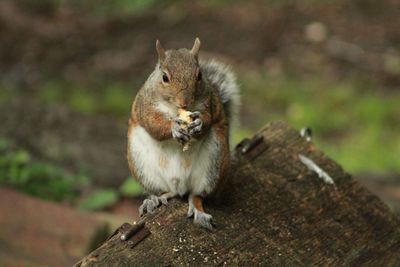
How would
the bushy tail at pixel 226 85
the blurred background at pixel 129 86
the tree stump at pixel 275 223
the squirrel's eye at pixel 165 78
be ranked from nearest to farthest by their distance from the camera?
the tree stump at pixel 275 223 < the squirrel's eye at pixel 165 78 < the bushy tail at pixel 226 85 < the blurred background at pixel 129 86

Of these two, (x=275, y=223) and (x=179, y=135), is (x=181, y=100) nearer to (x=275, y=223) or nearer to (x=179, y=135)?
(x=179, y=135)

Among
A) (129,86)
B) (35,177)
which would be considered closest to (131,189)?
(35,177)

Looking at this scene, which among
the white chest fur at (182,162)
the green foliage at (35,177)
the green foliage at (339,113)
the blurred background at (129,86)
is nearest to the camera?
the white chest fur at (182,162)

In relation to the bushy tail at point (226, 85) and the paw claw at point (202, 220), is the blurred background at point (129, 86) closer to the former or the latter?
the bushy tail at point (226, 85)

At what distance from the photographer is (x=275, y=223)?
369cm

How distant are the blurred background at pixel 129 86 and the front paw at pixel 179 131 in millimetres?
1624

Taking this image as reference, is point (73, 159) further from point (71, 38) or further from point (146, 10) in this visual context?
point (146, 10)

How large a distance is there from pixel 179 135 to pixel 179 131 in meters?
0.02

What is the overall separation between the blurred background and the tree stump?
4.49 ft

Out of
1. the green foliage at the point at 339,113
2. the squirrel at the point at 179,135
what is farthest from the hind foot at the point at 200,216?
the green foliage at the point at 339,113

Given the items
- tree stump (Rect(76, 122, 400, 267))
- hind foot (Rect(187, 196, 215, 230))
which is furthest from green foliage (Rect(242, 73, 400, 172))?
hind foot (Rect(187, 196, 215, 230))

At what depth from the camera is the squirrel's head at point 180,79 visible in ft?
11.0

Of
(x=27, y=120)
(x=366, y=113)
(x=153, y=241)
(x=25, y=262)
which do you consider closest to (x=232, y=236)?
(x=153, y=241)

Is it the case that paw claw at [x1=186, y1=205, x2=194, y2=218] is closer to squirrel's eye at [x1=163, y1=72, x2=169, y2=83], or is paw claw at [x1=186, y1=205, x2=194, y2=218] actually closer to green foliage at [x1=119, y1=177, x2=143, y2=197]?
squirrel's eye at [x1=163, y1=72, x2=169, y2=83]
